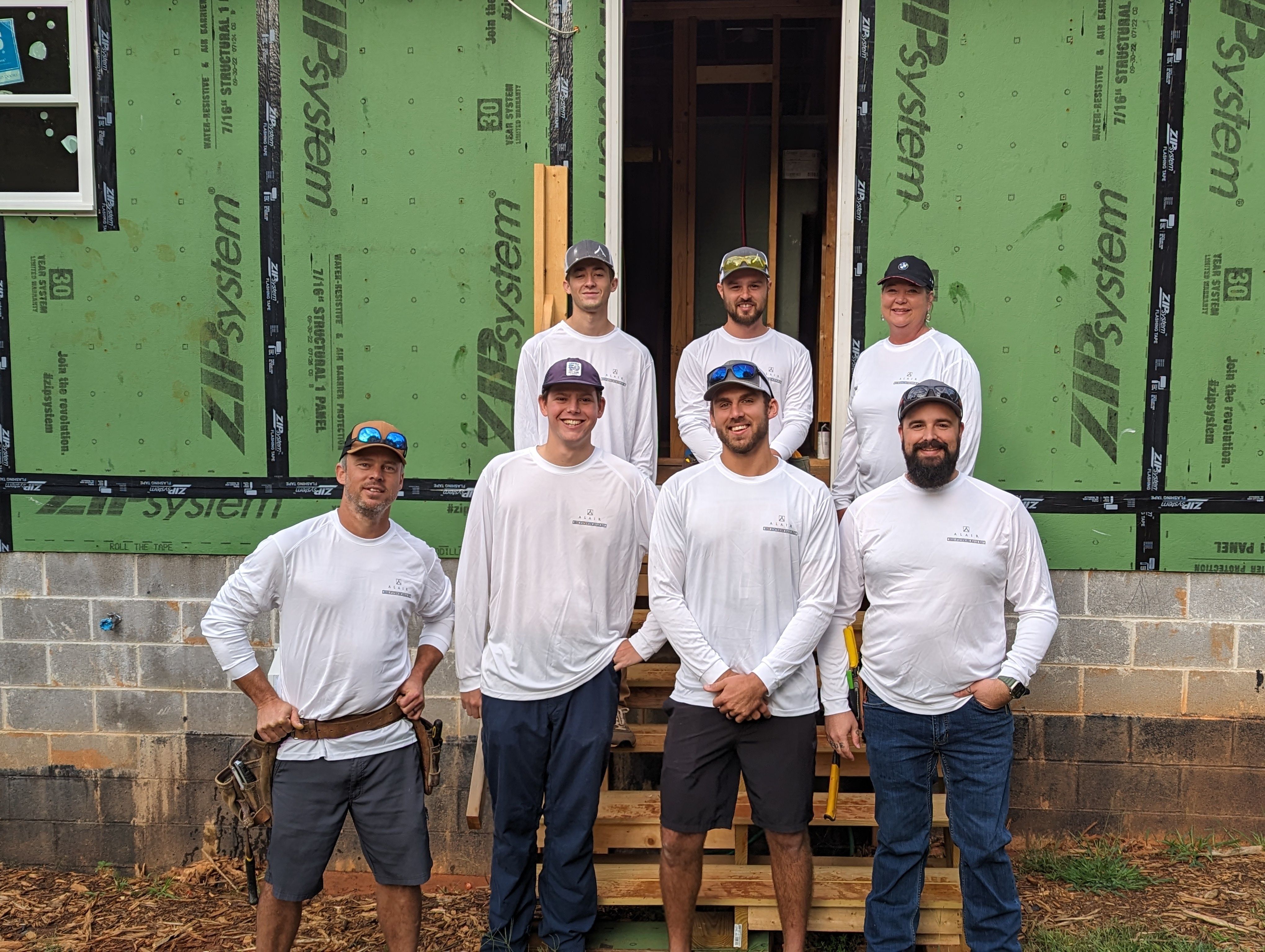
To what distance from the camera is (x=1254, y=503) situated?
5.01 m

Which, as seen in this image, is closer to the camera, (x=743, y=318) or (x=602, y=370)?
(x=602, y=370)

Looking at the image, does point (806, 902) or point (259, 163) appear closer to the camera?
point (806, 902)

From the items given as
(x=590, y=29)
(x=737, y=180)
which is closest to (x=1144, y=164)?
(x=590, y=29)

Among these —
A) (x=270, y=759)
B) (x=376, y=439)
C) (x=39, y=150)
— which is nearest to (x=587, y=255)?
(x=376, y=439)

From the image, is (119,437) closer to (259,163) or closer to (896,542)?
(259,163)

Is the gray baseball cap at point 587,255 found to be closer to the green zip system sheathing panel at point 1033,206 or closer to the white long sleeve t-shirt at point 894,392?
the white long sleeve t-shirt at point 894,392

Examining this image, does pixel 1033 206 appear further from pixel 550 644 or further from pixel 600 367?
pixel 550 644

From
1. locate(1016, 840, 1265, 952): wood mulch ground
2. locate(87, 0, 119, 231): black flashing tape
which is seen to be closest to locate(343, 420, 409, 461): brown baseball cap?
locate(87, 0, 119, 231): black flashing tape

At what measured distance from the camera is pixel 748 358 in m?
4.59

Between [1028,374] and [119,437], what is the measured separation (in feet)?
15.1

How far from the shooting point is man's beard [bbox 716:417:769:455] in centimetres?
346

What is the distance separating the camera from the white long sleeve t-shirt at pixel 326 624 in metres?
3.50

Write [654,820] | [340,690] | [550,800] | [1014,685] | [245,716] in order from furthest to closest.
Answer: [245,716]
[654,820]
[550,800]
[340,690]
[1014,685]

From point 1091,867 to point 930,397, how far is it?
110 inches
